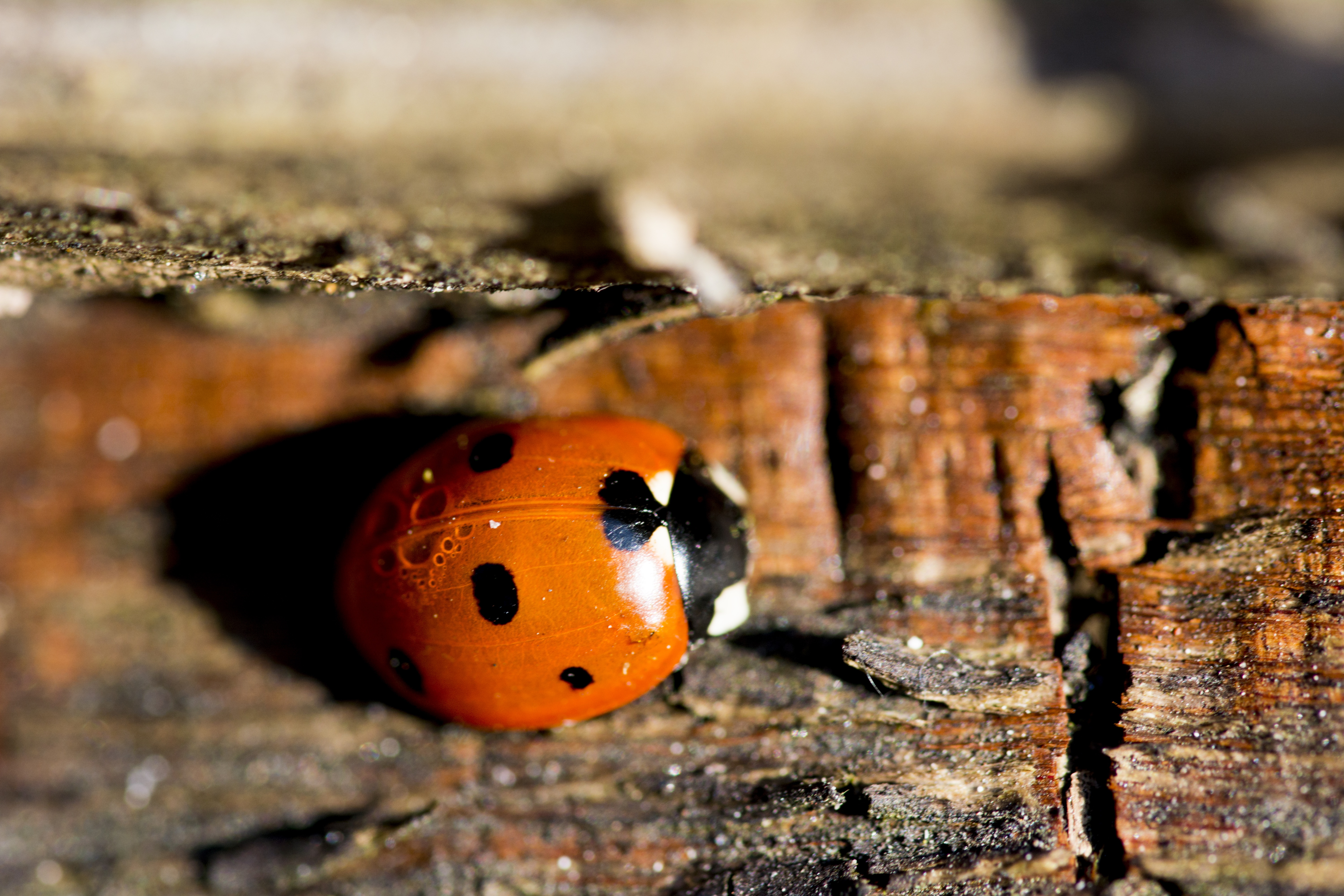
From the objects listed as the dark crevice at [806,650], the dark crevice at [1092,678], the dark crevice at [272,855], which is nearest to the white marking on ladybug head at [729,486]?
the dark crevice at [806,650]

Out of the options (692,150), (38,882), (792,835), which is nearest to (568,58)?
(692,150)

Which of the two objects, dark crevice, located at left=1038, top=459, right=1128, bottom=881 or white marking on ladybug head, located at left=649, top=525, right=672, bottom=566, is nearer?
dark crevice, located at left=1038, top=459, right=1128, bottom=881

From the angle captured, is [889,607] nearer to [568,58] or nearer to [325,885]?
[325,885]

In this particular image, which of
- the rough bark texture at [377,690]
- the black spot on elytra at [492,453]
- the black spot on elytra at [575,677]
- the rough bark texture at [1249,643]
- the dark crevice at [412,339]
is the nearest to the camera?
the rough bark texture at [1249,643]

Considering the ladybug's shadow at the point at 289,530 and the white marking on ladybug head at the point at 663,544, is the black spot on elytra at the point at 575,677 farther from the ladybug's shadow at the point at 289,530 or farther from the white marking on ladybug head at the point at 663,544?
the ladybug's shadow at the point at 289,530

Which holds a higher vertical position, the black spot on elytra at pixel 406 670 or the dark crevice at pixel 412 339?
the dark crevice at pixel 412 339

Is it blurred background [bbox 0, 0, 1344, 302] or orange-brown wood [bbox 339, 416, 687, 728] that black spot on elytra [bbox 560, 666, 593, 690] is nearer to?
orange-brown wood [bbox 339, 416, 687, 728]

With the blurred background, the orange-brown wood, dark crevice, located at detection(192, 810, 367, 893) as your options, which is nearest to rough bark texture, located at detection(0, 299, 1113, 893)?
dark crevice, located at detection(192, 810, 367, 893)
